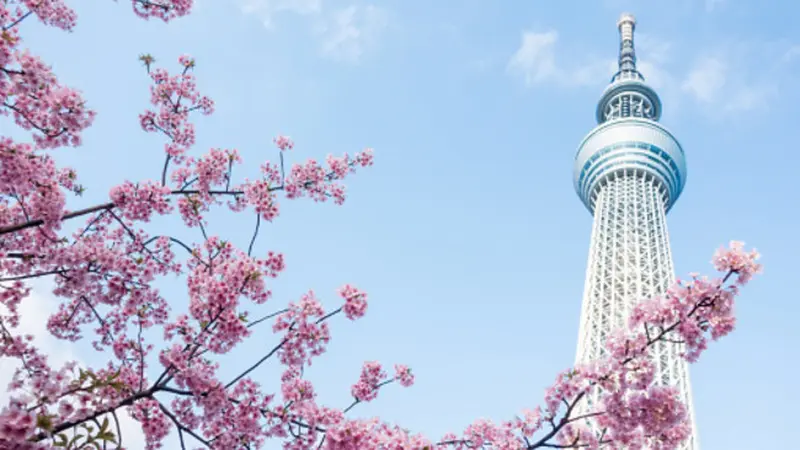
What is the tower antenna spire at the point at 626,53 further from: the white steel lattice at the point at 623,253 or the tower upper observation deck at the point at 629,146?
the white steel lattice at the point at 623,253

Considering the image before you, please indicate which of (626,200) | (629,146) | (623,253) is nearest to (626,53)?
(629,146)

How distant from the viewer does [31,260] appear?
19.9 ft

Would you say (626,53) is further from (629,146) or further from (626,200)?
(626,200)

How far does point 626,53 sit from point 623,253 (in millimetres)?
26682

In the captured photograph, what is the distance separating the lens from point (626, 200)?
2549 inches

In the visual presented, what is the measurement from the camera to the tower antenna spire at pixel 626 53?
2950 inches

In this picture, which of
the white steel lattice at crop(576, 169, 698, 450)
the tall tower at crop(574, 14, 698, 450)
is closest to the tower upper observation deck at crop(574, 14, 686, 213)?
the tall tower at crop(574, 14, 698, 450)

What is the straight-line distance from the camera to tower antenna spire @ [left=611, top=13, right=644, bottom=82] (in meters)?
74.9

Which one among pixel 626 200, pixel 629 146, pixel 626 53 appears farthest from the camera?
pixel 626 53

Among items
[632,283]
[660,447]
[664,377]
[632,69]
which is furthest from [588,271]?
[660,447]

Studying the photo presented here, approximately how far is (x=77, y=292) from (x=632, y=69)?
254 ft

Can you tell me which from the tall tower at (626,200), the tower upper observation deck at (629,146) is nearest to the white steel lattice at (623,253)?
the tall tower at (626,200)

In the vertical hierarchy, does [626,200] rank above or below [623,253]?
above

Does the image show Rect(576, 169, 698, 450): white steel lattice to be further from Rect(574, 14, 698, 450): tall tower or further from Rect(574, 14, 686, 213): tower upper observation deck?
Rect(574, 14, 686, 213): tower upper observation deck
